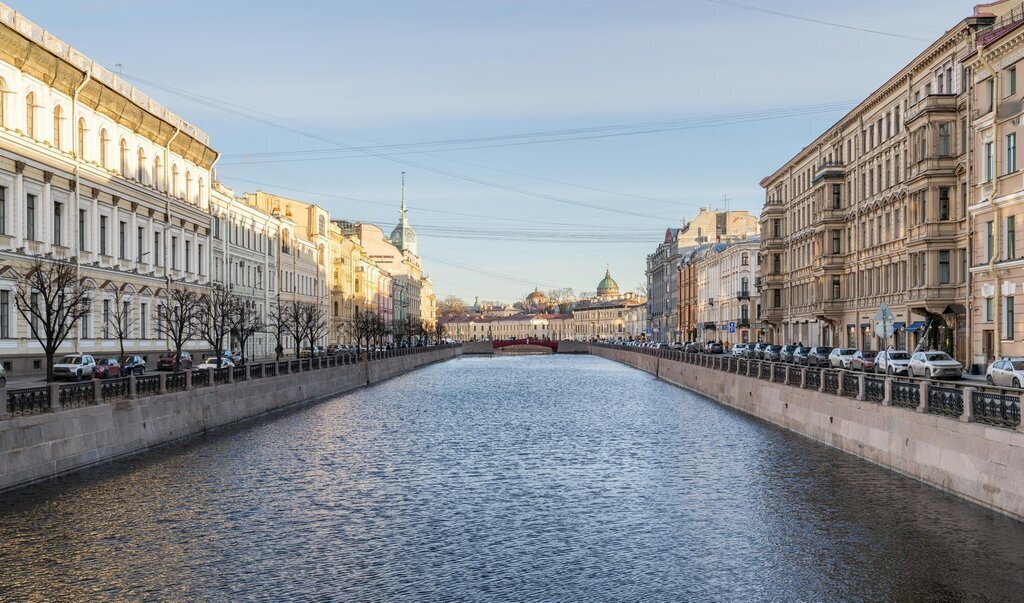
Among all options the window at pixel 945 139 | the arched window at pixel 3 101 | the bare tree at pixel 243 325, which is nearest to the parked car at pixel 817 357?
the window at pixel 945 139

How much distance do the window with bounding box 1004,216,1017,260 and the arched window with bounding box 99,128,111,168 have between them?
3867 centimetres

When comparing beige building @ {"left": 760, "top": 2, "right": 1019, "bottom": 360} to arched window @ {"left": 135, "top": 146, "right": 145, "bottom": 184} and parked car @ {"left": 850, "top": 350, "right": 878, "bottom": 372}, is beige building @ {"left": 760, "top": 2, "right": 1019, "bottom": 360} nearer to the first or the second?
parked car @ {"left": 850, "top": 350, "right": 878, "bottom": 372}

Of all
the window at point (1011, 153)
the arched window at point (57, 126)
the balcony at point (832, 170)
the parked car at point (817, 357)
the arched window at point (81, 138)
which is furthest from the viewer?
the balcony at point (832, 170)

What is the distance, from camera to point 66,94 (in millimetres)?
43250

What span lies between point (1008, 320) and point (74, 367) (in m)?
35.8

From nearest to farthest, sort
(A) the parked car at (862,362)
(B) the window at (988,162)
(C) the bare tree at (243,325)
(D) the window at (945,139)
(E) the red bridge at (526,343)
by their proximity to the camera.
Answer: (B) the window at (988,162), (A) the parked car at (862,362), (D) the window at (945,139), (C) the bare tree at (243,325), (E) the red bridge at (526,343)

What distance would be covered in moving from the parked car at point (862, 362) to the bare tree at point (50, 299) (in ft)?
108

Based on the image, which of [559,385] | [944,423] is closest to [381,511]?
[944,423]

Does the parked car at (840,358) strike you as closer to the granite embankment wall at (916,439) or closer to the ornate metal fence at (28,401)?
the granite embankment wall at (916,439)

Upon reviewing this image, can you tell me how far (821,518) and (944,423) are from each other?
3.48 meters

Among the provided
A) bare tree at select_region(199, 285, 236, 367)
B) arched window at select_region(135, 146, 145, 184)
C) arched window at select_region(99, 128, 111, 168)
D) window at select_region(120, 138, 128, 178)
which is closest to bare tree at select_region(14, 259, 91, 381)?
arched window at select_region(99, 128, 111, 168)

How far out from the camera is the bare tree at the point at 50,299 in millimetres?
30297

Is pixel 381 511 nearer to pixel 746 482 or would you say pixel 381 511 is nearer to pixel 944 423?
pixel 746 482

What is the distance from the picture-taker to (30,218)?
1601 inches
